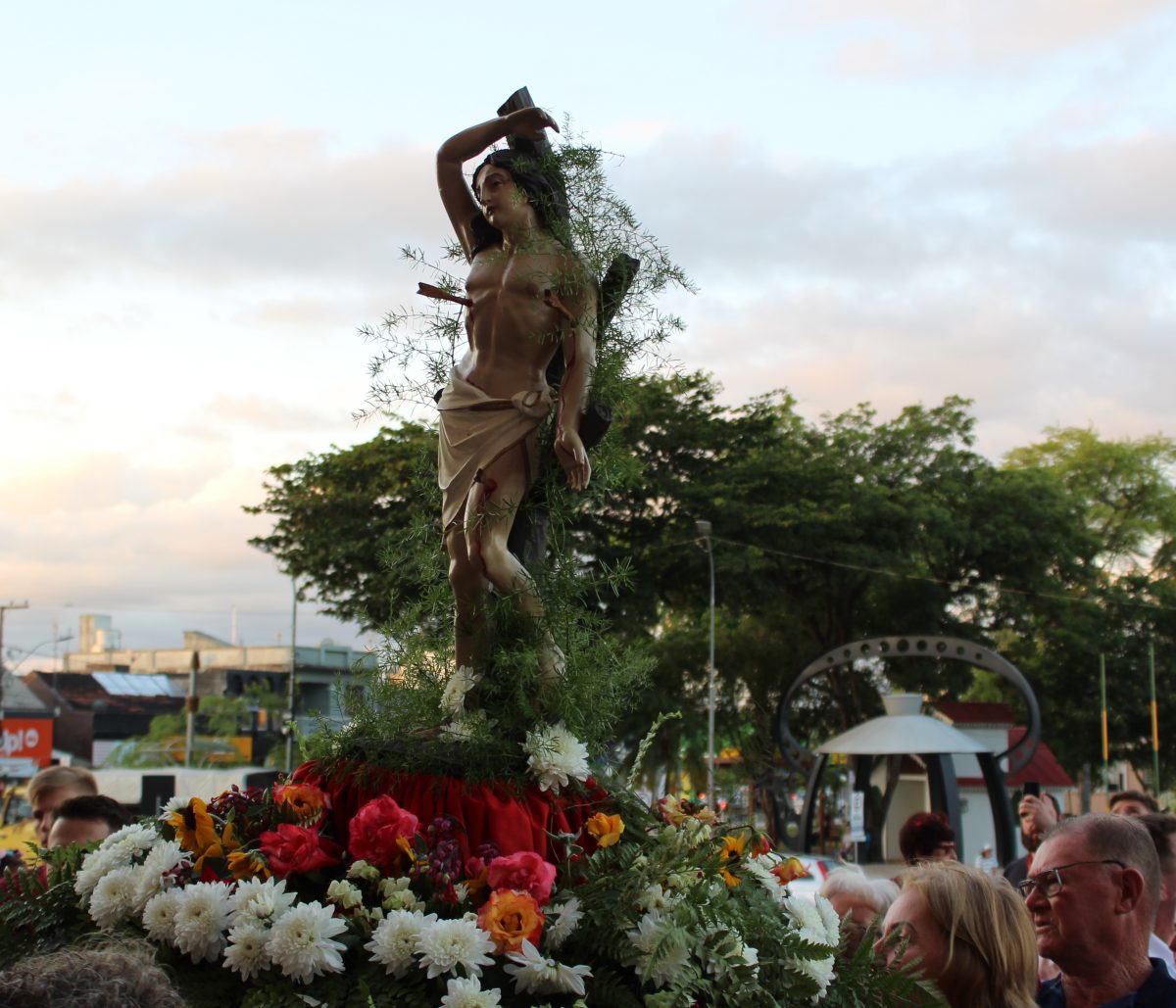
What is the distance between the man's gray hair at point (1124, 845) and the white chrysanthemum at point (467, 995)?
1659mm

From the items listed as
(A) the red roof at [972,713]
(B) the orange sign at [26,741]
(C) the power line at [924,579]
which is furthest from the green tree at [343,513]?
(B) the orange sign at [26,741]

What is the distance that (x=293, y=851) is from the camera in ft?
15.0

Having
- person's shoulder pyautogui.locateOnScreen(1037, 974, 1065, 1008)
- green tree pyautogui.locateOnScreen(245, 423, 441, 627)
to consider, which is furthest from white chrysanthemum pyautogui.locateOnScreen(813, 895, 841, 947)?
green tree pyautogui.locateOnScreen(245, 423, 441, 627)

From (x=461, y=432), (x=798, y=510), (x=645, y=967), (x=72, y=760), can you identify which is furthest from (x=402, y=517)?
(x=72, y=760)

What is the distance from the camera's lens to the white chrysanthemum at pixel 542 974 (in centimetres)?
403

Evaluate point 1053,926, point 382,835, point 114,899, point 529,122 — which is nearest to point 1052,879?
point 1053,926

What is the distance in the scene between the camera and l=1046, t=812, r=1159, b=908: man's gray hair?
401 cm

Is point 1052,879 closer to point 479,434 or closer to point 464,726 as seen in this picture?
point 464,726

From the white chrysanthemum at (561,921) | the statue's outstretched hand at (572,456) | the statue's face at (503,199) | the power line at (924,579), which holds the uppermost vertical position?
the power line at (924,579)

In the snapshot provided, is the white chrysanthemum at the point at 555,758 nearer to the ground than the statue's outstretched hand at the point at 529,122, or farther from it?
nearer to the ground

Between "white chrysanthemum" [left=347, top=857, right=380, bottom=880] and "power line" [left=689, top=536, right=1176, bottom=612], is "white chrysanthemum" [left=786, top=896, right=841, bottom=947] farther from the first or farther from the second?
"power line" [left=689, top=536, right=1176, bottom=612]

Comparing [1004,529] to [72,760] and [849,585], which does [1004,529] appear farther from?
[72,760]

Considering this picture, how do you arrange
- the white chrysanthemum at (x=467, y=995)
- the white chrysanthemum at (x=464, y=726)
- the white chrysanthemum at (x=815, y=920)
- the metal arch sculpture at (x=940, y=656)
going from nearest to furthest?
1. the white chrysanthemum at (x=467, y=995)
2. the white chrysanthemum at (x=815, y=920)
3. the white chrysanthemum at (x=464, y=726)
4. the metal arch sculpture at (x=940, y=656)

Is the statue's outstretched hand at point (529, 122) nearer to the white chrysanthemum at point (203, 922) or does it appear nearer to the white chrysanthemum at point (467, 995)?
the white chrysanthemum at point (203, 922)
